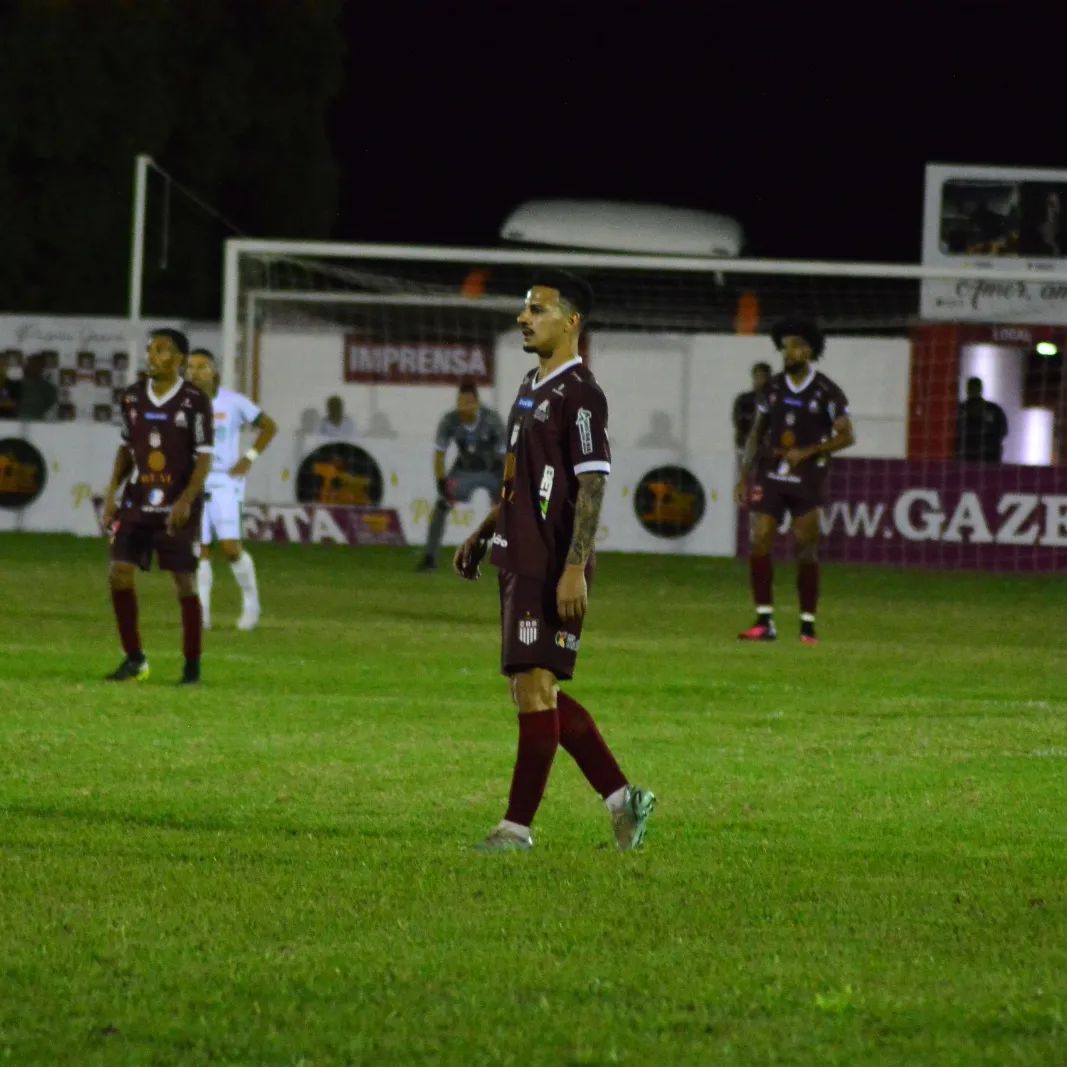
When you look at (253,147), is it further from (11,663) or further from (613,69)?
Answer: (11,663)

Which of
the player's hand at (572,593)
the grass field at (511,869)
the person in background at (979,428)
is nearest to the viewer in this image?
the grass field at (511,869)

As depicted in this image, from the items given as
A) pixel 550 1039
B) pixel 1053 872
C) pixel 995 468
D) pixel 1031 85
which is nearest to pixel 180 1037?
pixel 550 1039

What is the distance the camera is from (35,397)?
2998 cm

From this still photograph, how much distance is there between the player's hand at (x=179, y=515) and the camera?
12.5 metres

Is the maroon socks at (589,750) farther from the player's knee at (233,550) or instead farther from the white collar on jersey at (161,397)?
the player's knee at (233,550)

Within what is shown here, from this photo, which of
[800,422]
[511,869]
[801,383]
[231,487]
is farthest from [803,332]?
[511,869]

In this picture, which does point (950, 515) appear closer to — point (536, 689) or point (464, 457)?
point (464, 457)

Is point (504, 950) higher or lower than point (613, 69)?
lower

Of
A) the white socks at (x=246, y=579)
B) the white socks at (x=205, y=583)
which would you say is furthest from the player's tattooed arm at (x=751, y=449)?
the white socks at (x=205, y=583)

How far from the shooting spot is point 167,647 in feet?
48.7

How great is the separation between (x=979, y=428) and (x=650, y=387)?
175 inches

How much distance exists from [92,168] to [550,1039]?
131 ft

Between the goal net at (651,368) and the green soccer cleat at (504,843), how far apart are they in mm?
18654

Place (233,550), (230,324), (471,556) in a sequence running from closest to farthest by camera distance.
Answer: (471,556) < (233,550) < (230,324)
